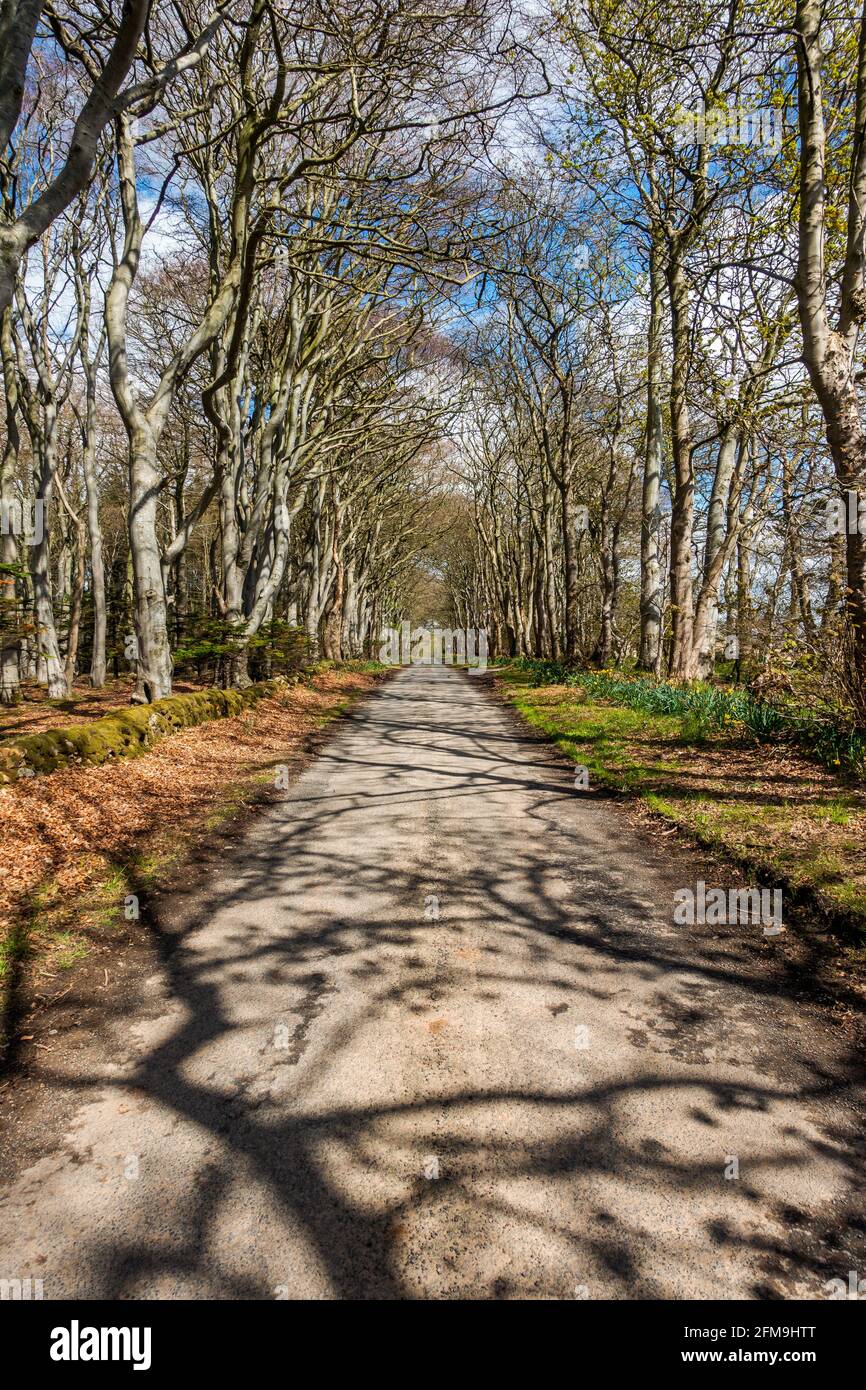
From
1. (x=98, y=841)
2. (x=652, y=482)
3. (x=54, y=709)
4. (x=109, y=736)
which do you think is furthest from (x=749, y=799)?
(x=54, y=709)

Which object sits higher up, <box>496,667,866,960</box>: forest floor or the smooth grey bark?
the smooth grey bark

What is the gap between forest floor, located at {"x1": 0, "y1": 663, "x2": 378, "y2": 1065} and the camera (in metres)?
3.70

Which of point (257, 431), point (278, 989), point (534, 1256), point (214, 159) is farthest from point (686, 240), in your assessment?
point (534, 1256)

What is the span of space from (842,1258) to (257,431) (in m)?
17.3

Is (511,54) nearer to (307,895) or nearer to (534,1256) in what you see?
(307,895)

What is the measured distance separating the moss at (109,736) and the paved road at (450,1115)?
2769 millimetres

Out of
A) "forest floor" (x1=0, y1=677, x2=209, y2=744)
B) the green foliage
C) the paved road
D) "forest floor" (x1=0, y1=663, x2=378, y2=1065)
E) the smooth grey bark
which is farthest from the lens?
the smooth grey bark

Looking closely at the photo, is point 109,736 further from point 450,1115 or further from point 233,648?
point 450,1115

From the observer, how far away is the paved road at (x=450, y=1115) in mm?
1978

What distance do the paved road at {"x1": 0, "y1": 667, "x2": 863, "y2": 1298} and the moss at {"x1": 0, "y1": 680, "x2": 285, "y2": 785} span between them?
2769 mm

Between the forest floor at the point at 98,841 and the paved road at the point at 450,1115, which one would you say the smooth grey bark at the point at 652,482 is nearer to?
the forest floor at the point at 98,841

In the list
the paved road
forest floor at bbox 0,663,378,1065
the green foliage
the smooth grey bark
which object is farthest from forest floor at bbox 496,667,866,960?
the green foliage

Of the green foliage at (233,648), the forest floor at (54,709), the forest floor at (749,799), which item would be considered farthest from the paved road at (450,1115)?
the green foliage at (233,648)

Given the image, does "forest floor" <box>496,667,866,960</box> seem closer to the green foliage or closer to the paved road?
the paved road
